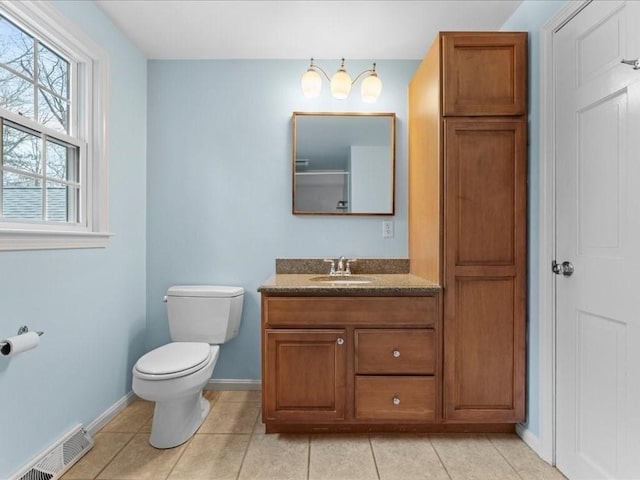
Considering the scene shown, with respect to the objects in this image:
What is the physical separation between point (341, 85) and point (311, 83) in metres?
0.19

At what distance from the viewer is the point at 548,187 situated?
170 cm

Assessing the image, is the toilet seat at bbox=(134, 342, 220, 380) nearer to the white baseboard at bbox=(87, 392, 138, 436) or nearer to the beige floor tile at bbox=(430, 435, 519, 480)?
the white baseboard at bbox=(87, 392, 138, 436)

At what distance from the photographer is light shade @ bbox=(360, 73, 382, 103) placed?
7.75ft

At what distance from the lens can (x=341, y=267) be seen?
2424mm

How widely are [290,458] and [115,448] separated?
2.93 feet

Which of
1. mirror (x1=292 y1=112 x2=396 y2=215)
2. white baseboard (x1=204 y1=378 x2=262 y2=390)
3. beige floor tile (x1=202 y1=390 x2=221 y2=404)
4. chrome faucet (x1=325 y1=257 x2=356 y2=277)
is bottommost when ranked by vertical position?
beige floor tile (x1=202 y1=390 x2=221 y2=404)

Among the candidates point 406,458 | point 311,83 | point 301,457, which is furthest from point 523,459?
point 311,83

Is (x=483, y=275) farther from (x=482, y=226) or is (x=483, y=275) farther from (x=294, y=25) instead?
(x=294, y=25)

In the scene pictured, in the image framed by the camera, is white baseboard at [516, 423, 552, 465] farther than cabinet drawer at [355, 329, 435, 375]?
No

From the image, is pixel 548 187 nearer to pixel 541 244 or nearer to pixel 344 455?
pixel 541 244

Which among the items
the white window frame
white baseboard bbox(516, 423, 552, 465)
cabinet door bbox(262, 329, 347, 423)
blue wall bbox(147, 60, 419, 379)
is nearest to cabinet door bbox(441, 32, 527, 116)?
blue wall bbox(147, 60, 419, 379)

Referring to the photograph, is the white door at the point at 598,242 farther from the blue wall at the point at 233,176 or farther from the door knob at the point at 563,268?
the blue wall at the point at 233,176

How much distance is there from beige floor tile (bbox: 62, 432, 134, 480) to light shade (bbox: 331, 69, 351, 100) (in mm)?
2311

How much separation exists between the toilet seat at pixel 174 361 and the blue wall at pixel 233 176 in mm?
523
